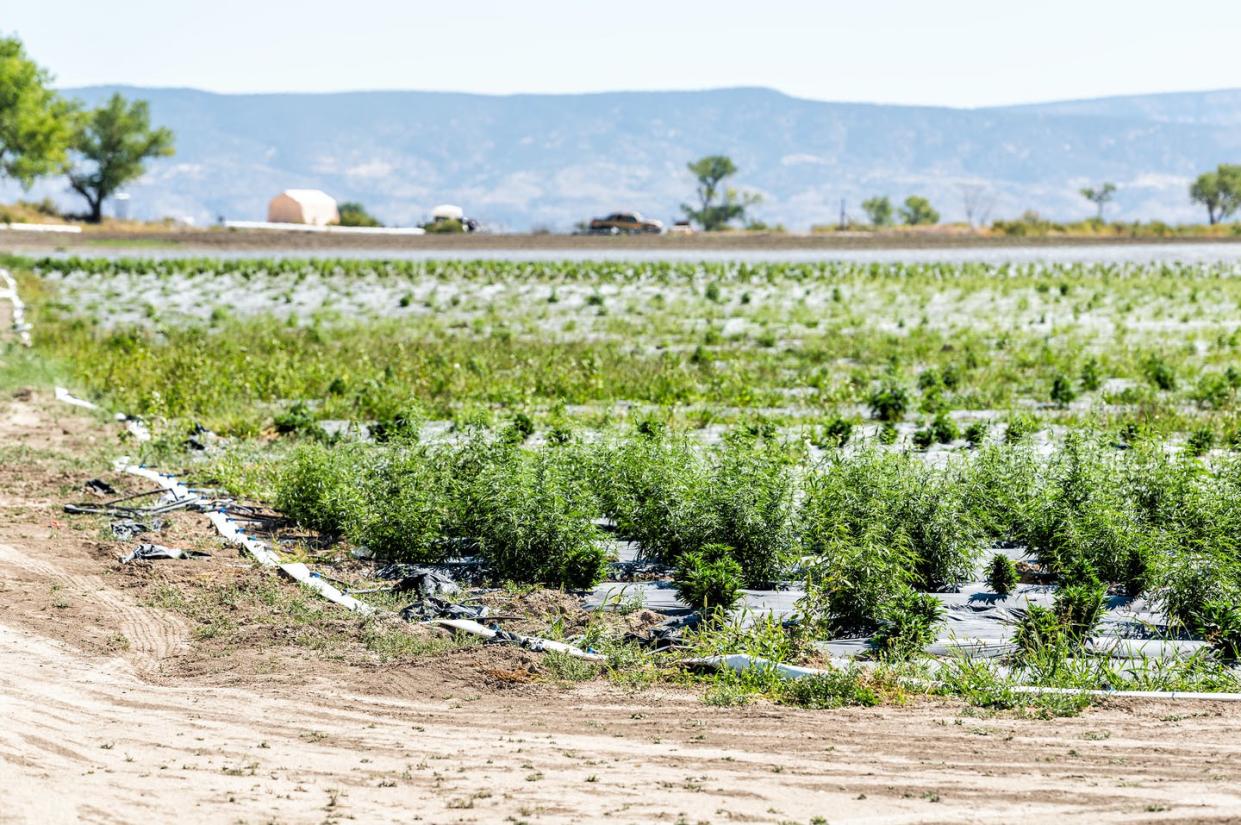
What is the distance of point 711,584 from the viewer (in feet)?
Answer: 30.8

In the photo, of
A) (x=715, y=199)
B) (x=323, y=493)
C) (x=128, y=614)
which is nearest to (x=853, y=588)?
(x=128, y=614)

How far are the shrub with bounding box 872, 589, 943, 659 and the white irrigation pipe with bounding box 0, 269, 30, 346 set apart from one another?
19.6m

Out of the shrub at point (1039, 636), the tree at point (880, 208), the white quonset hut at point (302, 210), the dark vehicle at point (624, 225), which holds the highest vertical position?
the tree at point (880, 208)

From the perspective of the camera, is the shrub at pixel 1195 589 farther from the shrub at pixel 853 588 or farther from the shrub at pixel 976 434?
the shrub at pixel 976 434

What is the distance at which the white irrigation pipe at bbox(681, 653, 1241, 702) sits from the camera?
25.6 feet

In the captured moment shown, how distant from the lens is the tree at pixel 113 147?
391 ft

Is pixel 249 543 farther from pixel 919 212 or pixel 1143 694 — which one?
pixel 919 212

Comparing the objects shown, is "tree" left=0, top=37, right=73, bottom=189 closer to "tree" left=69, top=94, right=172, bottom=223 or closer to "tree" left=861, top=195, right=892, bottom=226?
"tree" left=69, top=94, right=172, bottom=223

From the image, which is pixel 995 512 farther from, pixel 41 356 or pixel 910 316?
pixel 910 316

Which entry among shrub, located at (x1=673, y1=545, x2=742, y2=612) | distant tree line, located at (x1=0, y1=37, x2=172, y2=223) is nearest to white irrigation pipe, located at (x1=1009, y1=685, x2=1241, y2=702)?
shrub, located at (x1=673, y1=545, x2=742, y2=612)

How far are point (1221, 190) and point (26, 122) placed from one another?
13036 centimetres

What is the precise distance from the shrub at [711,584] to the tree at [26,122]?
82030mm

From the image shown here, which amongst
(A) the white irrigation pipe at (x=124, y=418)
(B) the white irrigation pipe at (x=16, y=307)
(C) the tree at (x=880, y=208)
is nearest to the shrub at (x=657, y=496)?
(A) the white irrigation pipe at (x=124, y=418)

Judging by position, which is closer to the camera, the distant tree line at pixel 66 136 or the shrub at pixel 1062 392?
the shrub at pixel 1062 392
